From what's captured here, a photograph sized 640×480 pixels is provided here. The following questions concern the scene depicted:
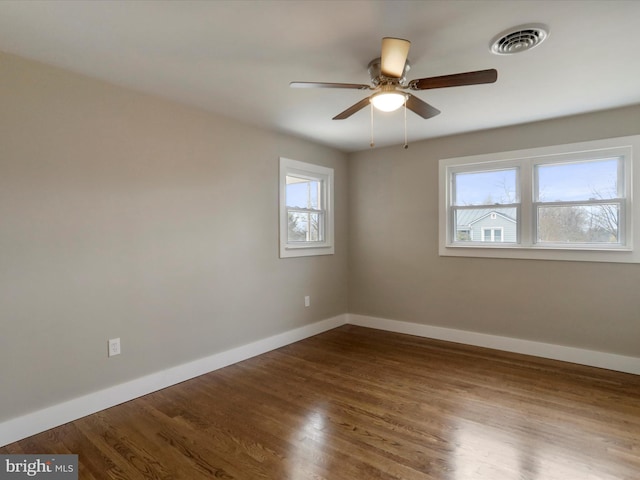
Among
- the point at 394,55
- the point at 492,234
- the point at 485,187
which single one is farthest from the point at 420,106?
the point at 492,234

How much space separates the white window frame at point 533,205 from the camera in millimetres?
3133

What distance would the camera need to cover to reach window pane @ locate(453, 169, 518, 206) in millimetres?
→ 3787

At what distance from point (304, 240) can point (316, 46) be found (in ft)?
8.47

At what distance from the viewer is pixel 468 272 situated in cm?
399

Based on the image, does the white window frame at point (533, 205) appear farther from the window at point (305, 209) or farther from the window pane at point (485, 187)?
the window at point (305, 209)

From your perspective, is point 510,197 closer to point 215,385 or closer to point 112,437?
point 215,385

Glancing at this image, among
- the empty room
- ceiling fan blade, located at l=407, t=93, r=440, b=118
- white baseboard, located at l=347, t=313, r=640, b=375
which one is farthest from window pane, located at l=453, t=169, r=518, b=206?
ceiling fan blade, located at l=407, t=93, r=440, b=118

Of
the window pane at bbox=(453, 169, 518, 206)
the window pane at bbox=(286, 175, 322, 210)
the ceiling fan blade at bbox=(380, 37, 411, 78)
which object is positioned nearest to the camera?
the ceiling fan blade at bbox=(380, 37, 411, 78)

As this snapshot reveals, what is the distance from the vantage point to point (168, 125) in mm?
2912

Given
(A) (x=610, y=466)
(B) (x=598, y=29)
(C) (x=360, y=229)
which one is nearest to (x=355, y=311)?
(C) (x=360, y=229)

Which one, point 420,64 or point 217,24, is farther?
point 420,64

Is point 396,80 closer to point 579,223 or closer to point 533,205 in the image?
point 533,205

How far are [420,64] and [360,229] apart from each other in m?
2.73

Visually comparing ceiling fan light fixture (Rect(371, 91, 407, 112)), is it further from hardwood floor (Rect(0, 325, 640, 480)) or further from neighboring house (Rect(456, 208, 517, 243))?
neighboring house (Rect(456, 208, 517, 243))
